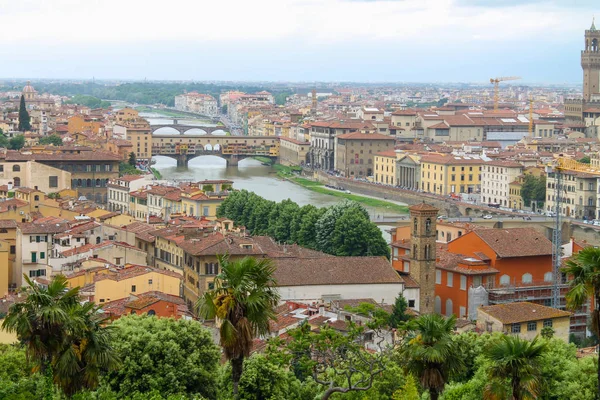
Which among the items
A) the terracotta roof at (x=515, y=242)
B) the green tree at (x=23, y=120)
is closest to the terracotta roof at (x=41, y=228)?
the terracotta roof at (x=515, y=242)

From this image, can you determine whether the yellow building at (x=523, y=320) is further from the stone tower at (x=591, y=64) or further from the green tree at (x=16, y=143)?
the stone tower at (x=591, y=64)

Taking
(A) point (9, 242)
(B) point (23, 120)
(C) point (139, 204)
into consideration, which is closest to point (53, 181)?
(C) point (139, 204)

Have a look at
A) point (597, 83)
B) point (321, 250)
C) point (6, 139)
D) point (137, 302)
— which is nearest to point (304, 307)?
point (137, 302)

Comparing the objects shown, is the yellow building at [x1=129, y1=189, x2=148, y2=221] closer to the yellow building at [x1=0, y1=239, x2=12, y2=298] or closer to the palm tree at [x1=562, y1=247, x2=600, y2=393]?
the yellow building at [x1=0, y1=239, x2=12, y2=298]

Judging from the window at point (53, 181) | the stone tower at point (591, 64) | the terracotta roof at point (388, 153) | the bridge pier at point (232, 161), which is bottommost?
the bridge pier at point (232, 161)

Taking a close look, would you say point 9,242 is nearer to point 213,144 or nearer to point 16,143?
point 16,143

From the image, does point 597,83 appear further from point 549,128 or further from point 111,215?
point 111,215

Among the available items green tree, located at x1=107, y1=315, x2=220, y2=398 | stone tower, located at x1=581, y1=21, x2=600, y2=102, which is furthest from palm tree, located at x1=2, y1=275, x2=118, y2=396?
stone tower, located at x1=581, y1=21, x2=600, y2=102
